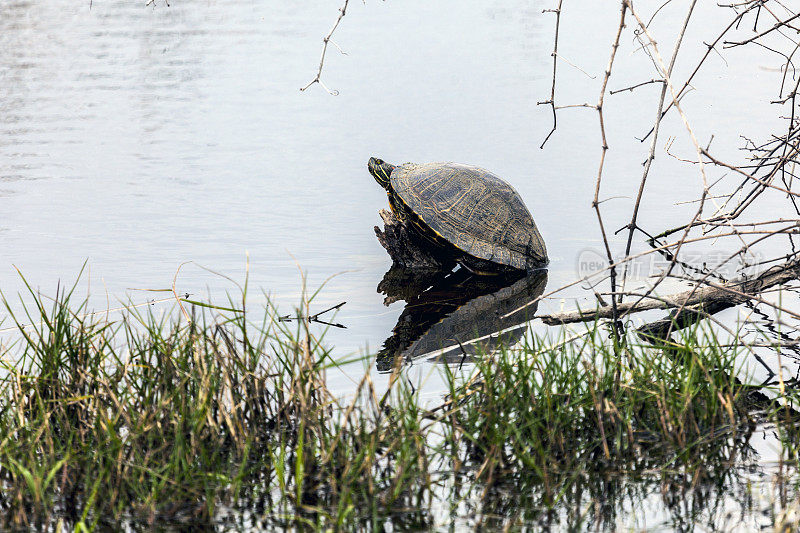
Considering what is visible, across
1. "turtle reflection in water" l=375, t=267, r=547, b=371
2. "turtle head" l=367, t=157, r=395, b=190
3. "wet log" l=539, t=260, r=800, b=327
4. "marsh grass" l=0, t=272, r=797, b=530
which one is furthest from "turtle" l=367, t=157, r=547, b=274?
"marsh grass" l=0, t=272, r=797, b=530

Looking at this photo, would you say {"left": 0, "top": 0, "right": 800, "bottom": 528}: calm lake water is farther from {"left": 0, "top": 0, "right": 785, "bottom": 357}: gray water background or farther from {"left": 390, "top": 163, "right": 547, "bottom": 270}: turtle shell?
{"left": 390, "top": 163, "right": 547, "bottom": 270}: turtle shell

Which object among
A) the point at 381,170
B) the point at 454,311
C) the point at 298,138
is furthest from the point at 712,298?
the point at 298,138

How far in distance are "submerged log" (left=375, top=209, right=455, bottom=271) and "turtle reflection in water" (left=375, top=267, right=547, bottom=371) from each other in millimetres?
139

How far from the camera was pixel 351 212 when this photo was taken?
9391 millimetres

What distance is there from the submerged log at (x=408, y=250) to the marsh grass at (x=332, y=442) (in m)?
3.75

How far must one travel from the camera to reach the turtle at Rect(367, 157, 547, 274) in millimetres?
7602

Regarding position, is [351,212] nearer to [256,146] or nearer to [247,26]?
[256,146]

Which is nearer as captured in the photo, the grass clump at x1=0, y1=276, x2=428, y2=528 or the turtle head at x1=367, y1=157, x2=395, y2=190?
the grass clump at x1=0, y1=276, x2=428, y2=528

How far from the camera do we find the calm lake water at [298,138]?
25.1ft

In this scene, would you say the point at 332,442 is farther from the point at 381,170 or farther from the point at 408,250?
the point at 381,170

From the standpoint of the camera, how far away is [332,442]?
3.45 metres

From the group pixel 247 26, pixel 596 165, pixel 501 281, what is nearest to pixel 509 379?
pixel 501 281

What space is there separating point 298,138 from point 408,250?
4810 millimetres

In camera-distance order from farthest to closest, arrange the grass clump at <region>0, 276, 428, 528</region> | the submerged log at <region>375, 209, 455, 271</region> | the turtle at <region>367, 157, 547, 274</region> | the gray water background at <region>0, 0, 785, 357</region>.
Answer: the submerged log at <region>375, 209, 455, 271</region>, the gray water background at <region>0, 0, 785, 357</region>, the turtle at <region>367, 157, 547, 274</region>, the grass clump at <region>0, 276, 428, 528</region>
